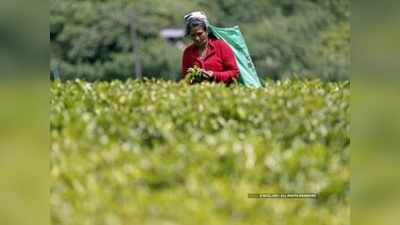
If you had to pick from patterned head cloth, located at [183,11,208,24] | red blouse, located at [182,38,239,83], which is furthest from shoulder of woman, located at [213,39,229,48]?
patterned head cloth, located at [183,11,208,24]

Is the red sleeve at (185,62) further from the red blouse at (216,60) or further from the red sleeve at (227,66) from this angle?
the red sleeve at (227,66)

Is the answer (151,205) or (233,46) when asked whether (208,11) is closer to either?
(233,46)

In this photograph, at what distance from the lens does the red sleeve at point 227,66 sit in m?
3.73

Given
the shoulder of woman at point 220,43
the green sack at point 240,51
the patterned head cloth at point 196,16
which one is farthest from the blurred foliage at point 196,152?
the patterned head cloth at point 196,16

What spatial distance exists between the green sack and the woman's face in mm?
36

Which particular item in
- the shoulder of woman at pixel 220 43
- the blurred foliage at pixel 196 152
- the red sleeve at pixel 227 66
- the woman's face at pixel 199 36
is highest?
the woman's face at pixel 199 36

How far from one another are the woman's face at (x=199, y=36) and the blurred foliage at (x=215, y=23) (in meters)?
0.07

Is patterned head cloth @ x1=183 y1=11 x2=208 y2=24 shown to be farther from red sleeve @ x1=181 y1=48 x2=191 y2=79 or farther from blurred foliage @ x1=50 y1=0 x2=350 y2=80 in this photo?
red sleeve @ x1=181 y1=48 x2=191 y2=79

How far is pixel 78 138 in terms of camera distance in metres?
3.52

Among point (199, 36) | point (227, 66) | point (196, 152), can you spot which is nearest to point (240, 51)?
point (227, 66)

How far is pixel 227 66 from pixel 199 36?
186 millimetres

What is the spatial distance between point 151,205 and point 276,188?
548 millimetres

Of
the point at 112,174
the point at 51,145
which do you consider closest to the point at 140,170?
the point at 112,174

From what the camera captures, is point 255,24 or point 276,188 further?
point 255,24
